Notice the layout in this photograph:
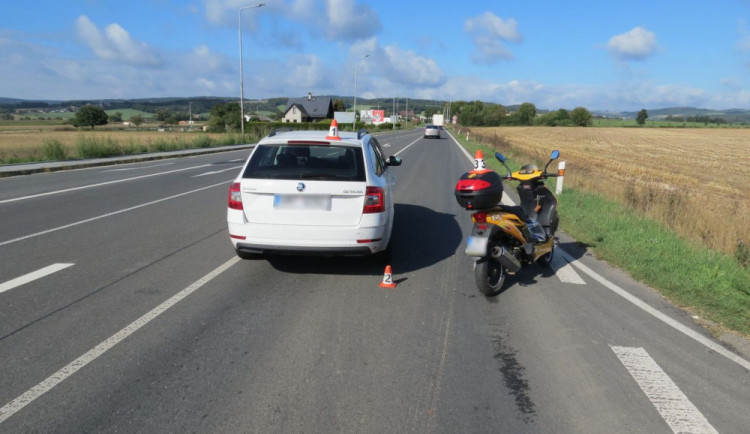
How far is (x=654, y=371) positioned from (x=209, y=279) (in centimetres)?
442

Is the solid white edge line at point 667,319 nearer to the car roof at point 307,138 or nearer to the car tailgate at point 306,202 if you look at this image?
the car tailgate at point 306,202

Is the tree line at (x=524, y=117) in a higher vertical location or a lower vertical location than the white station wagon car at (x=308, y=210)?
higher

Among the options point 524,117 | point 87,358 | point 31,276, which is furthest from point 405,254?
point 524,117

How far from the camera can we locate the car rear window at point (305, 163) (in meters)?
5.87

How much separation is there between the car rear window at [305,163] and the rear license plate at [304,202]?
0.22m

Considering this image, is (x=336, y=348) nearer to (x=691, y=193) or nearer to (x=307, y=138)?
(x=307, y=138)

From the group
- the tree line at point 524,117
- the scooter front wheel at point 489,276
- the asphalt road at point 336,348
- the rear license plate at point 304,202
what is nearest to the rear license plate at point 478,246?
the scooter front wheel at point 489,276

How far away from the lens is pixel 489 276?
571 cm

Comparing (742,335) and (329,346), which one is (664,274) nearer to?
(742,335)

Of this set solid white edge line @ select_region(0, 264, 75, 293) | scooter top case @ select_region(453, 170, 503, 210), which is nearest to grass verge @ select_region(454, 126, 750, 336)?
scooter top case @ select_region(453, 170, 503, 210)

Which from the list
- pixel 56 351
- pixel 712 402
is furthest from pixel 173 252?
pixel 712 402

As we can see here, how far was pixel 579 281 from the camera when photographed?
20.9ft

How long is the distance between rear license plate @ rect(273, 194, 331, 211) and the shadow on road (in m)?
0.99

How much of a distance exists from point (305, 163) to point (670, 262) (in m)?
4.90
